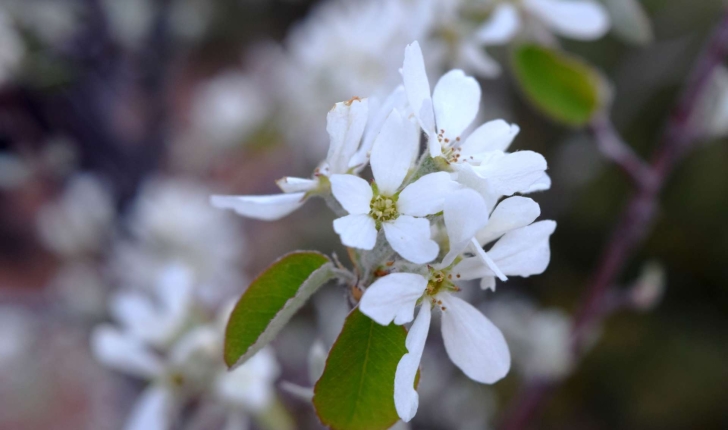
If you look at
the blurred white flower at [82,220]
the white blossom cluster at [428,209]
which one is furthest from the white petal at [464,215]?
the blurred white flower at [82,220]

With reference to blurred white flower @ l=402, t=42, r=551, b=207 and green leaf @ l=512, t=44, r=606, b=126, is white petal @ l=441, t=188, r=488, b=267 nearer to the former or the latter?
blurred white flower @ l=402, t=42, r=551, b=207

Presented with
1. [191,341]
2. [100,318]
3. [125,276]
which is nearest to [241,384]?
[191,341]

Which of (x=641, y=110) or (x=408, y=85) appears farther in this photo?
(x=641, y=110)

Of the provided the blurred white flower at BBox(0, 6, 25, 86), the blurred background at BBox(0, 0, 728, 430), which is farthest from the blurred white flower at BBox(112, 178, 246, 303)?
the blurred white flower at BBox(0, 6, 25, 86)

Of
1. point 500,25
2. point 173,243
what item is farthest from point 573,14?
point 173,243

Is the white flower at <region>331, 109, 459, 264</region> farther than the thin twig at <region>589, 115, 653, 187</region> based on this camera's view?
No

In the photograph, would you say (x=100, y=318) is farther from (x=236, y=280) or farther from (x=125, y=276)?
(x=236, y=280)

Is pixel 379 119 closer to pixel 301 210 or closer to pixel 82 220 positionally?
pixel 82 220
